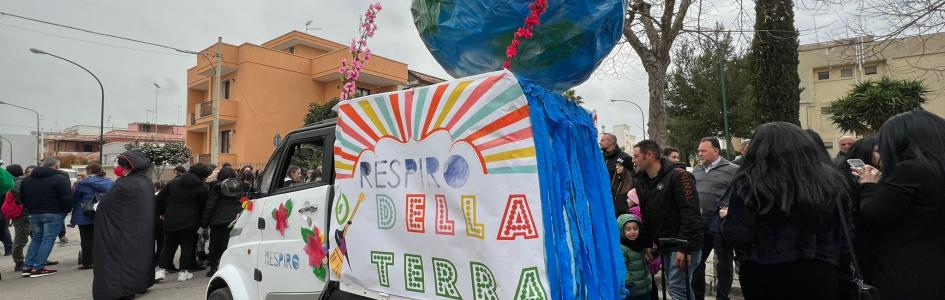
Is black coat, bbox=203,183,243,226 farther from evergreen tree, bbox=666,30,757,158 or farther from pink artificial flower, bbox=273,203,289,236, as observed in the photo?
evergreen tree, bbox=666,30,757,158

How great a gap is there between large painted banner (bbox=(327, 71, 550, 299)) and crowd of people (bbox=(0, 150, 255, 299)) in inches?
143

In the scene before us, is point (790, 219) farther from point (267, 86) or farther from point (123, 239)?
point (267, 86)

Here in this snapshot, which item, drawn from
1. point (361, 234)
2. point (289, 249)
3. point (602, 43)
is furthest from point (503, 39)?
point (289, 249)

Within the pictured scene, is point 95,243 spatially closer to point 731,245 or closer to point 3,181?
point 3,181

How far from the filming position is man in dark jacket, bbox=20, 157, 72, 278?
7.72 metres

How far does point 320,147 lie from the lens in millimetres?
3281

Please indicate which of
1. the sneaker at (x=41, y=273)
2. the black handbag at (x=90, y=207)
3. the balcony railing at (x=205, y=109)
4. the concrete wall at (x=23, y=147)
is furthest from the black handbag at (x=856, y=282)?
the concrete wall at (x=23, y=147)

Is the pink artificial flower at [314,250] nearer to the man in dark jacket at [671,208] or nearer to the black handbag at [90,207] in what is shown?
the man in dark jacket at [671,208]

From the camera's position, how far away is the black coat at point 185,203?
288 inches

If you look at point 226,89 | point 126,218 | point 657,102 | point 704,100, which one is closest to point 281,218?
point 126,218

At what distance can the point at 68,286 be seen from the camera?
7.17m

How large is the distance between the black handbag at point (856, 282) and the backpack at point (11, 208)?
10744mm

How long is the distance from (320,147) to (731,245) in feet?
7.92

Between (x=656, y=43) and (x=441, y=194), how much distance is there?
8.60 m
